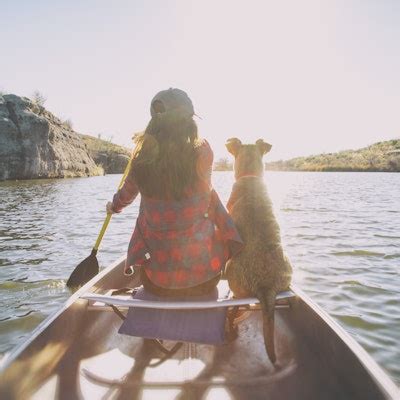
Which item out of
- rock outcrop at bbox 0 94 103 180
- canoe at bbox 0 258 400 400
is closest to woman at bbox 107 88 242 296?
canoe at bbox 0 258 400 400

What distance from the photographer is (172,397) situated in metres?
2.82

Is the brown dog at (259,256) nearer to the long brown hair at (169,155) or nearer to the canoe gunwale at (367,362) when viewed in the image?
the canoe gunwale at (367,362)

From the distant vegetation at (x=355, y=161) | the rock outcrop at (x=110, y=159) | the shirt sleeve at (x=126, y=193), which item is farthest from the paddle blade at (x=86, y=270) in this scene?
the distant vegetation at (x=355, y=161)

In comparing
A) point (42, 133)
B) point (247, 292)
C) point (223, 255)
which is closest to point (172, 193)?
point (223, 255)

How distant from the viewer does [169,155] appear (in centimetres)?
272

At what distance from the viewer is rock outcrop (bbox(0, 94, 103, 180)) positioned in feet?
Answer: 104

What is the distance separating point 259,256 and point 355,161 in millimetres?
86865

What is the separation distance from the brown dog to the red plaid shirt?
174mm

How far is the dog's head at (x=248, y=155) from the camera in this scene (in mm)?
3836

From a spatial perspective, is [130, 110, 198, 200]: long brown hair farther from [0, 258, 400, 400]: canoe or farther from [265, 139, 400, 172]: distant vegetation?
[265, 139, 400, 172]: distant vegetation

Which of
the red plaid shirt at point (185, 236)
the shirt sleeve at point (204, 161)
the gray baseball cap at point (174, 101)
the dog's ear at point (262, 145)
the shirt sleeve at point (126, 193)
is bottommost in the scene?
the red plaid shirt at point (185, 236)

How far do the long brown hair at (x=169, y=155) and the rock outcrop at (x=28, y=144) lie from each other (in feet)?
106

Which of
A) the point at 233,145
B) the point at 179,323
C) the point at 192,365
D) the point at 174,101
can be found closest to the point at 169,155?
the point at 174,101

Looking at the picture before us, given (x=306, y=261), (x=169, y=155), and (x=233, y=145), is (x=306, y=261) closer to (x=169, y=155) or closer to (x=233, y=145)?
(x=233, y=145)
